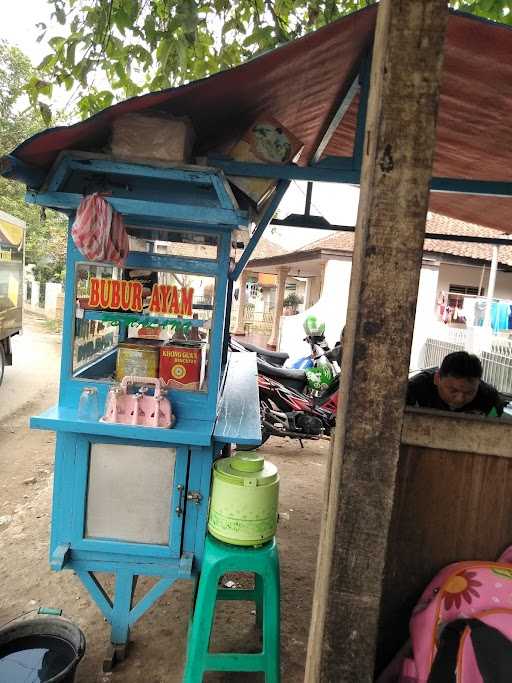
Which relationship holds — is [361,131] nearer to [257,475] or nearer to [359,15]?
[359,15]

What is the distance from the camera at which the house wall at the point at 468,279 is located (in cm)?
1199

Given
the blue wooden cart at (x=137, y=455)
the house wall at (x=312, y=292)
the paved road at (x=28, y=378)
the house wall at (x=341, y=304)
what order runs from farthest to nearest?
the house wall at (x=312, y=292) → the house wall at (x=341, y=304) → the paved road at (x=28, y=378) → the blue wooden cart at (x=137, y=455)

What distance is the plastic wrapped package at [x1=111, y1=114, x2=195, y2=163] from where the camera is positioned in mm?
2094

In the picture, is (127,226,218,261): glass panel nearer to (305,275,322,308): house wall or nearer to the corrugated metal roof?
the corrugated metal roof

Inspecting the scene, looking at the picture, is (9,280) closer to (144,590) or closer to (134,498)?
(144,590)

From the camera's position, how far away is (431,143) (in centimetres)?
106

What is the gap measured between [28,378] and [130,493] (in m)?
7.16

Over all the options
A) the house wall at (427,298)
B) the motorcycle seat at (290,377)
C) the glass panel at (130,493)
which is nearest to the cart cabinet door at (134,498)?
the glass panel at (130,493)

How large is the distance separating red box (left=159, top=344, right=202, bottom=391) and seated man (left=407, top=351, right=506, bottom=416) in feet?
4.25

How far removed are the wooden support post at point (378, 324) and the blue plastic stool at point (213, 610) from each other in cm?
93

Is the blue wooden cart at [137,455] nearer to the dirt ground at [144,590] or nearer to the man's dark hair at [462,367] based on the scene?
the dirt ground at [144,590]

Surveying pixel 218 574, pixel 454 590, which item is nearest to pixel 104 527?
pixel 218 574

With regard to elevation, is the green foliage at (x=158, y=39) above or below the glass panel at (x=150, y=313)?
above

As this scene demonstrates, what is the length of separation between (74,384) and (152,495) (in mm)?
661
